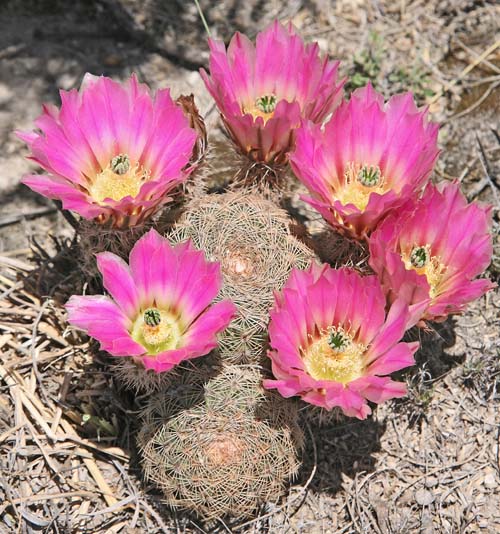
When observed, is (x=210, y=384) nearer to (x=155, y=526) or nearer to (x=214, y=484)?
(x=214, y=484)

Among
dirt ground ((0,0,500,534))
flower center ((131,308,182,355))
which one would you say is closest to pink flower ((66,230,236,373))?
flower center ((131,308,182,355))

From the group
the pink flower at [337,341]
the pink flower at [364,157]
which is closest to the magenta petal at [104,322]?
the pink flower at [337,341]

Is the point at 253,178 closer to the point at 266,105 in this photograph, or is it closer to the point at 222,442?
the point at 266,105

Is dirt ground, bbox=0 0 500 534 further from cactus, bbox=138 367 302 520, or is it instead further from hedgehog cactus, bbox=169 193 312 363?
hedgehog cactus, bbox=169 193 312 363

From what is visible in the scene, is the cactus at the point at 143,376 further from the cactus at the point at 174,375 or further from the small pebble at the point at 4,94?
the small pebble at the point at 4,94

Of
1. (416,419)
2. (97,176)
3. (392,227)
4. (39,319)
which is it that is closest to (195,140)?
(97,176)

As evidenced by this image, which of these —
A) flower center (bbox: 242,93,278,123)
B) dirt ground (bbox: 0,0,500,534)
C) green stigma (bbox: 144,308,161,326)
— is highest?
flower center (bbox: 242,93,278,123)
